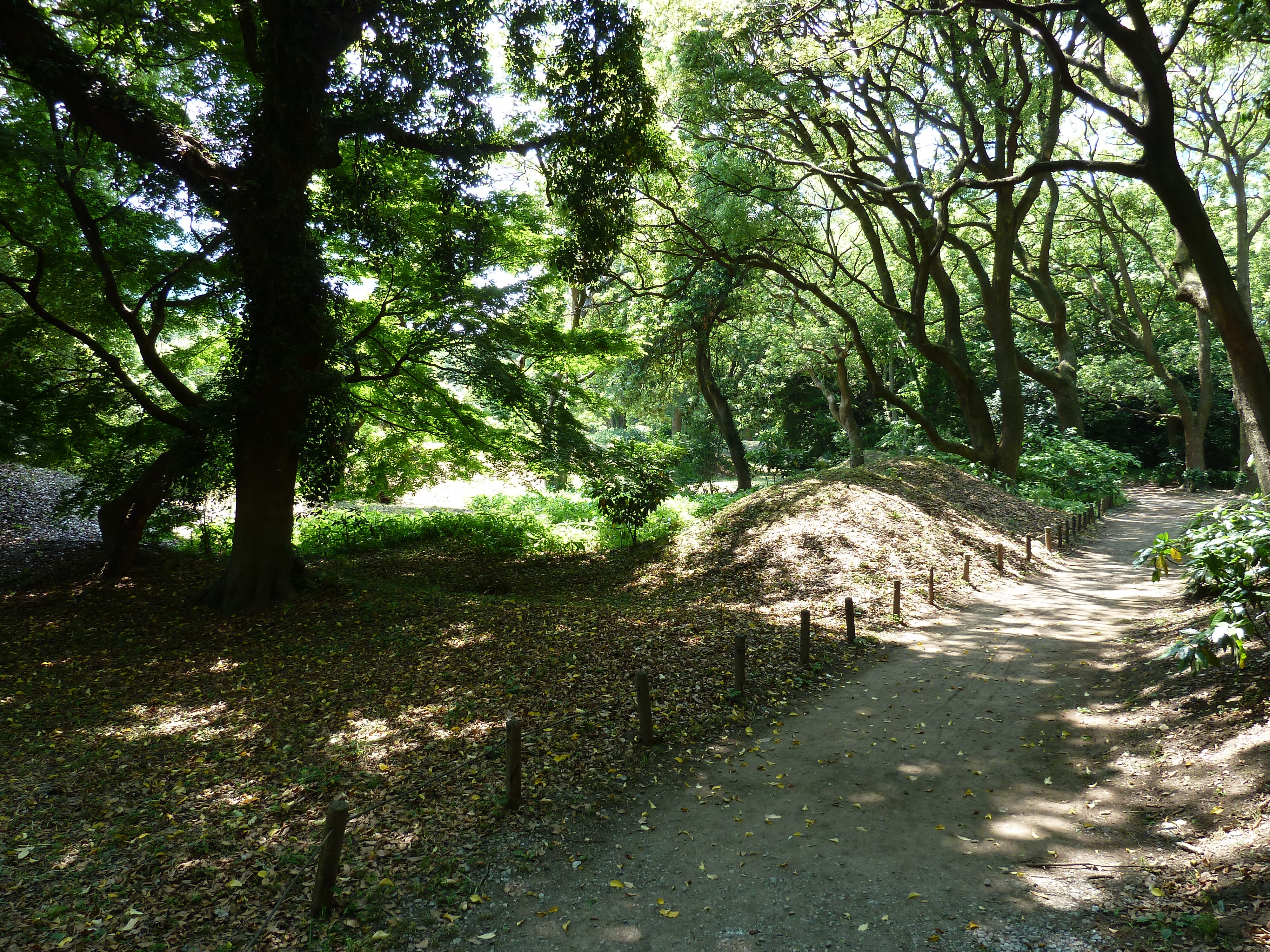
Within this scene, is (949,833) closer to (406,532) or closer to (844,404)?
(406,532)

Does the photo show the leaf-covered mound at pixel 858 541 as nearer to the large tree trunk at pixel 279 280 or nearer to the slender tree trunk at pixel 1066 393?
the large tree trunk at pixel 279 280

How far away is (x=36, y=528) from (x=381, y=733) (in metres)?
12.6

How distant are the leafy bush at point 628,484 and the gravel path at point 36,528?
8.85 m

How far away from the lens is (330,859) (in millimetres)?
3957

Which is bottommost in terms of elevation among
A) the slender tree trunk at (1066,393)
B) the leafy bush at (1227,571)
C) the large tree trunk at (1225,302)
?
the leafy bush at (1227,571)

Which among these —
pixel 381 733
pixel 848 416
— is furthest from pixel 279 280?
pixel 848 416

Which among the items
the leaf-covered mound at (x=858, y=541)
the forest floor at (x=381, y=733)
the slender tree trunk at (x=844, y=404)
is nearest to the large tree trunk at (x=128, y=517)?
the forest floor at (x=381, y=733)

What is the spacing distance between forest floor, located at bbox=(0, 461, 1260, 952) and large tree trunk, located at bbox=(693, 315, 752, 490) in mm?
8854

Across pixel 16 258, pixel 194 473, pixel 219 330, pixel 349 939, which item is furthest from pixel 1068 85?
pixel 16 258

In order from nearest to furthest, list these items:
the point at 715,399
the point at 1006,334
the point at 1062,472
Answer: the point at 1006,334 < the point at 715,399 < the point at 1062,472

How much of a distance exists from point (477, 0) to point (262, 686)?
28.5ft

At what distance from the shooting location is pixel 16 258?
11.5m

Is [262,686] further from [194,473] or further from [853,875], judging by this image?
[853,875]

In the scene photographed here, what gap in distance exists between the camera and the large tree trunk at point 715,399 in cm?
1973
